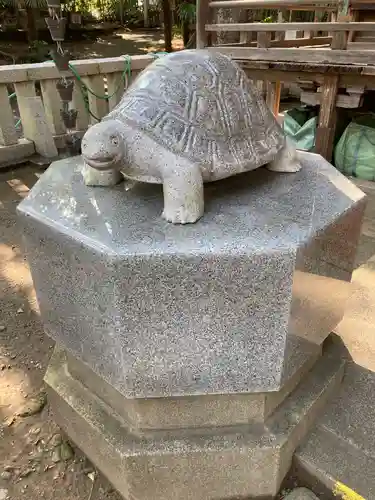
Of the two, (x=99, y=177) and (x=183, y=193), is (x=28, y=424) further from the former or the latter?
(x=183, y=193)

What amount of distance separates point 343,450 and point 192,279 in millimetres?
938

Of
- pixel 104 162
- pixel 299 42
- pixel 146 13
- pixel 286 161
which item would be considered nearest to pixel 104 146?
pixel 104 162

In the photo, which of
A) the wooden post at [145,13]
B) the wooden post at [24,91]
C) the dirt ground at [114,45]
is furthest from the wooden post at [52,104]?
the wooden post at [145,13]

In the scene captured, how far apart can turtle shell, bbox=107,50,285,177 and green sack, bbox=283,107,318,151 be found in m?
3.19

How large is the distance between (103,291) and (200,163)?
0.48 m

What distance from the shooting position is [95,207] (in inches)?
56.6

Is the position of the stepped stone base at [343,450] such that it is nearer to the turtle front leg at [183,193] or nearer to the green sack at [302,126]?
the turtle front leg at [183,193]

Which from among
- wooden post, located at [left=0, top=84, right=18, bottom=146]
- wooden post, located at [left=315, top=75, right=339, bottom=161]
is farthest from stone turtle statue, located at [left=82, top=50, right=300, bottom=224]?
wooden post, located at [left=0, top=84, right=18, bottom=146]

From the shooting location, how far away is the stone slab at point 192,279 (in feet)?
3.90

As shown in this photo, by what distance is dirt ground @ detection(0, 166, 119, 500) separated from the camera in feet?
5.41

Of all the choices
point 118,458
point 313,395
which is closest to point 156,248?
point 118,458

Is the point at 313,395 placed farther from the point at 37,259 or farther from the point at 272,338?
the point at 37,259

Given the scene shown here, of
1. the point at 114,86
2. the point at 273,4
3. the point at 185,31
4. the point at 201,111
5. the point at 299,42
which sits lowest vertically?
the point at 185,31

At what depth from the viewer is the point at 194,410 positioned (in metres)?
1.49
